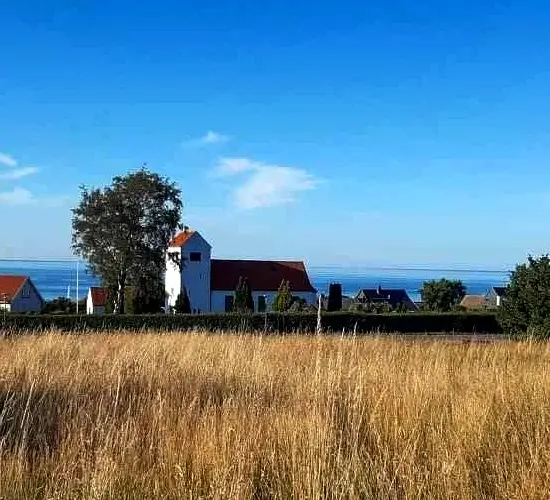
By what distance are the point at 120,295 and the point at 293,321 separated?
69.9 ft

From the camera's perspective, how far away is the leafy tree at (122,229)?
47844 mm

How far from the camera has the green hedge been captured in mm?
26500

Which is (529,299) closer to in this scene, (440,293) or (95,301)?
(440,293)

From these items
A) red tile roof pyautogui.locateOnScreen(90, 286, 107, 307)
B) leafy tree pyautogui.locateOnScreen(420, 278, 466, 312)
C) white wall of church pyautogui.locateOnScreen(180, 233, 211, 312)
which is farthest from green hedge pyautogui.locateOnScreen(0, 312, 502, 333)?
red tile roof pyautogui.locateOnScreen(90, 286, 107, 307)

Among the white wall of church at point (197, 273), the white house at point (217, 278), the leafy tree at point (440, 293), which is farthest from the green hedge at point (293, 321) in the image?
the white wall of church at point (197, 273)

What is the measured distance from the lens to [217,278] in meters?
64.3

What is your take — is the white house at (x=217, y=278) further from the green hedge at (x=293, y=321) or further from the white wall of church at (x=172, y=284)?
the green hedge at (x=293, y=321)

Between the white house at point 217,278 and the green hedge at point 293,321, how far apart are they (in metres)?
26.1

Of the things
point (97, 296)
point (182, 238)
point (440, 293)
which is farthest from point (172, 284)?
point (440, 293)

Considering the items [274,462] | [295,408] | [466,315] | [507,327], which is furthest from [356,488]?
[466,315]

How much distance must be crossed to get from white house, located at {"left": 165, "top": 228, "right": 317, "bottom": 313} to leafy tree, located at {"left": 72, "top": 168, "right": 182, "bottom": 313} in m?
9.65

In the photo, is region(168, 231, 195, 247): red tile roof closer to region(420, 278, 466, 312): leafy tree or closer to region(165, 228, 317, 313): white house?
region(165, 228, 317, 313): white house

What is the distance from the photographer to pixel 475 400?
5.48 m

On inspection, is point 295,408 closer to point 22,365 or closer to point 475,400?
point 475,400
